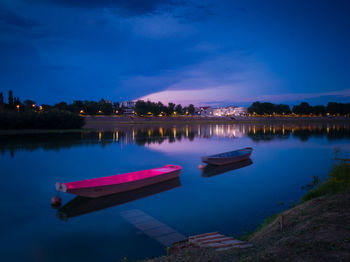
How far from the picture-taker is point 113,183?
1395cm

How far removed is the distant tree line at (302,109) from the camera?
18351 centimetres

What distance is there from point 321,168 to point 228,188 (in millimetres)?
11088

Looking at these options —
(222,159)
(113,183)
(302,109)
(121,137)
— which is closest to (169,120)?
(121,137)

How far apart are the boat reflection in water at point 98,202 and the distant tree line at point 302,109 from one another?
176950mm

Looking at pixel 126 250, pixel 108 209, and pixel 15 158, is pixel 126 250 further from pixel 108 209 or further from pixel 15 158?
pixel 15 158

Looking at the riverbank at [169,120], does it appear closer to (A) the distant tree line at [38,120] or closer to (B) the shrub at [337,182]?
(A) the distant tree line at [38,120]

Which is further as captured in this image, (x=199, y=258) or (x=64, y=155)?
(x=64, y=155)

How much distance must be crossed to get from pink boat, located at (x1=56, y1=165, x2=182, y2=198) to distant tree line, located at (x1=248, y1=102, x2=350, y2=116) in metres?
175

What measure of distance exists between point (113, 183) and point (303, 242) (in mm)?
10180

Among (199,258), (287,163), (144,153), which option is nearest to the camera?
(199,258)

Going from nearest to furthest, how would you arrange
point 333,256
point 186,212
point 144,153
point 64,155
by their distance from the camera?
point 333,256
point 186,212
point 64,155
point 144,153

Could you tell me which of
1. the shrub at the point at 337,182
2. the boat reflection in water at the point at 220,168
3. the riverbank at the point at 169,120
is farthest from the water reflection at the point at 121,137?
the riverbank at the point at 169,120

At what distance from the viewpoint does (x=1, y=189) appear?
52.5 ft

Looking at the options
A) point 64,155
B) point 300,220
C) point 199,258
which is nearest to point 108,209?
point 199,258
